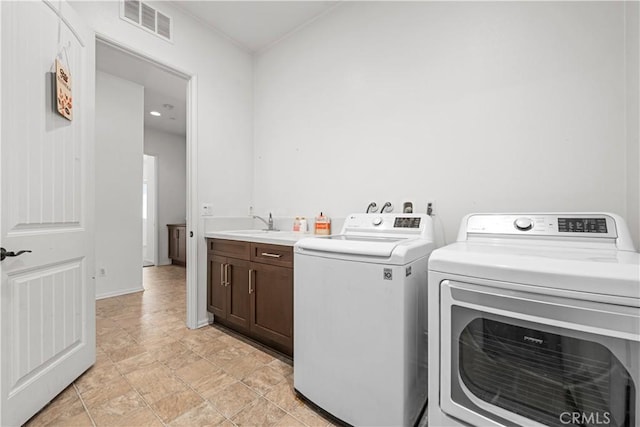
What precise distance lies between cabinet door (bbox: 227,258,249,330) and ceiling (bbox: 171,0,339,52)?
2.17m

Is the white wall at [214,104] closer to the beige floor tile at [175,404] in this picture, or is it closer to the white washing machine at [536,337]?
the beige floor tile at [175,404]

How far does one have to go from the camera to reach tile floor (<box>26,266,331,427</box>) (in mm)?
1334

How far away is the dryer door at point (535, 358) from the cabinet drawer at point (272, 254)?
1.06 metres

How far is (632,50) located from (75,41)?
9.65 ft

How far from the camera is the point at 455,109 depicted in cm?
171

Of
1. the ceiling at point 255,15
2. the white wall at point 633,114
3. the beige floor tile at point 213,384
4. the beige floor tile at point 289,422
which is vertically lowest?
the beige floor tile at point 289,422

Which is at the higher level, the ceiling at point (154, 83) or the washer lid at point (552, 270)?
the ceiling at point (154, 83)

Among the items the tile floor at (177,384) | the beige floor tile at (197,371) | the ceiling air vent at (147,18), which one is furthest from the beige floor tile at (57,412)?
the ceiling air vent at (147,18)

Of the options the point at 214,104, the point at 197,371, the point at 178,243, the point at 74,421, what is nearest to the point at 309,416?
the point at 197,371

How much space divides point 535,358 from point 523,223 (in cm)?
68

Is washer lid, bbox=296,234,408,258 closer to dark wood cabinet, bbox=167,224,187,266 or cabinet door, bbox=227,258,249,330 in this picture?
cabinet door, bbox=227,258,249,330

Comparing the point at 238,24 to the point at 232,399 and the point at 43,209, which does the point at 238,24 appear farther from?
the point at 232,399

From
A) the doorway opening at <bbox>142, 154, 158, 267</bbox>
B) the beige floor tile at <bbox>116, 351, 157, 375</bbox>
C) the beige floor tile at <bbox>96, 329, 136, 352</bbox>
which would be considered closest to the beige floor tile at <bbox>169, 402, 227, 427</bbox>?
the beige floor tile at <bbox>116, 351, 157, 375</bbox>

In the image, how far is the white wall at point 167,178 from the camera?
5.25m
